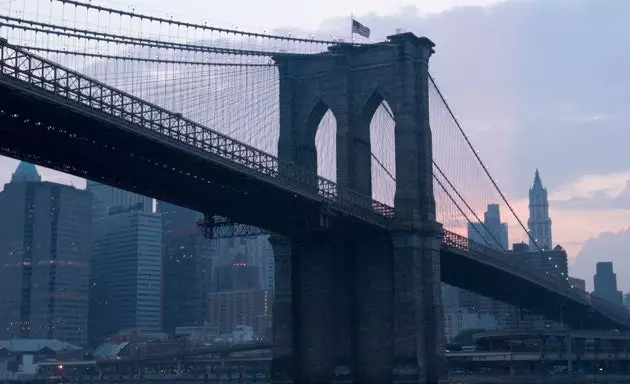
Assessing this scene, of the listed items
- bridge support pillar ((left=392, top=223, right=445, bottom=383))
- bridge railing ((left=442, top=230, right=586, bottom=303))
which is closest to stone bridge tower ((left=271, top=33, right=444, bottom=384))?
bridge support pillar ((left=392, top=223, right=445, bottom=383))

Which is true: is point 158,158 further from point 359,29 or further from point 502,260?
point 502,260

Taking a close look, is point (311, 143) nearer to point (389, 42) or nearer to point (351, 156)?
point (351, 156)

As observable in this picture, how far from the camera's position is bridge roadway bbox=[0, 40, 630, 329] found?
5438 centimetres

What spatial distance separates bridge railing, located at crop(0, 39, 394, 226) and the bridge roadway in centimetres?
8

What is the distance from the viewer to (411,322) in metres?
78.7

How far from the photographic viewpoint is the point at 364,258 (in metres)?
83.1

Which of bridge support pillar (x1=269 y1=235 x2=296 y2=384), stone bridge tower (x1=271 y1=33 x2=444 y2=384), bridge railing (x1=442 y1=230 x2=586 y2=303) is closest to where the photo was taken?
stone bridge tower (x1=271 y1=33 x2=444 y2=384)

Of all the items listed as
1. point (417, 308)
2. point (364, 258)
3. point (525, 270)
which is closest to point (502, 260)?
point (525, 270)

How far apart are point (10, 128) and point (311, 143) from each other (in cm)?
3309

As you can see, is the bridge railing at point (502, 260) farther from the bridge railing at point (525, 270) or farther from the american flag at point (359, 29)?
the american flag at point (359, 29)

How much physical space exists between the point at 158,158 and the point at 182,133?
146 inches

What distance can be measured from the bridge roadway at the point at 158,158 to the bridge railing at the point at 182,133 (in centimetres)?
8

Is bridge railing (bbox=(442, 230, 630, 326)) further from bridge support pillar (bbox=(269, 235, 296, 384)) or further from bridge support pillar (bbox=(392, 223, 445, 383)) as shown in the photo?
bridge support pillar (bbox=(269, 235, 296, 384))

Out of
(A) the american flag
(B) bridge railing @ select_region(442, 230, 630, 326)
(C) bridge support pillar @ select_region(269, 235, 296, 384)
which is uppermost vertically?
(A) the american flag
